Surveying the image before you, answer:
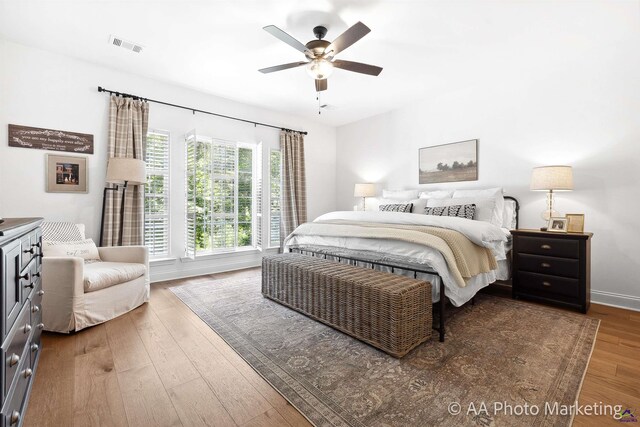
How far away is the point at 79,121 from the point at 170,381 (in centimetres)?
336

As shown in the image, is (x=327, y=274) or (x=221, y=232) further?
(x=221, y=232)

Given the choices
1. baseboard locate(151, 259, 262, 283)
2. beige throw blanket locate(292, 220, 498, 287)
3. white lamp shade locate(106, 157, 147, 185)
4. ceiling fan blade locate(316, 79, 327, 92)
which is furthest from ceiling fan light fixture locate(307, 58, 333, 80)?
baseboard locate(151, 259, 262, 283)

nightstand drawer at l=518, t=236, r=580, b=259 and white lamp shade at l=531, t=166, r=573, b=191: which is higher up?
white lamp shade at l=531, t=166, r=573, b=191

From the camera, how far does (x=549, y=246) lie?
9.95 ft

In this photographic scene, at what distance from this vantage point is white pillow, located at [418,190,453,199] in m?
4.14

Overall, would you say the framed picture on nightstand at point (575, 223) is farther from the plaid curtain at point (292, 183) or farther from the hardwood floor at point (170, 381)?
the plaid curtain at point (292, 183)

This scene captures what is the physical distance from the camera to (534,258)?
3131 millimetres

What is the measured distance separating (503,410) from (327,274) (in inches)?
56.2

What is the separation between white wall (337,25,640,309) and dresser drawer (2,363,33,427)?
4.71 metres

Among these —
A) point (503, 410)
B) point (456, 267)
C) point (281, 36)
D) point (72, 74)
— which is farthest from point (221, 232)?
point (503, 410)

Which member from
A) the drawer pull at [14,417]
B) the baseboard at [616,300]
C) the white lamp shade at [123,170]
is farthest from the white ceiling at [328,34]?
the drawer pull at [14,417]

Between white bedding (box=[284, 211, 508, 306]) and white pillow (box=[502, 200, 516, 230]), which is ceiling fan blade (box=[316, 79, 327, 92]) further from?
white pillow (box=[502, 200, 516, 230])

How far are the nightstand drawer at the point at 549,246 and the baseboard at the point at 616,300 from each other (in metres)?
0.80

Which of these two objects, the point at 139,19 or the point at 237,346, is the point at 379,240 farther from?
the point at 139,19
